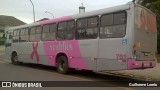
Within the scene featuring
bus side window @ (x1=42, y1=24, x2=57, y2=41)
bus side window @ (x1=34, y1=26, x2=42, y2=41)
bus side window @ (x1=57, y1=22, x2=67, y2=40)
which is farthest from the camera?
bus side window @ (x1=34, y1=26, x2=42, y2=41)

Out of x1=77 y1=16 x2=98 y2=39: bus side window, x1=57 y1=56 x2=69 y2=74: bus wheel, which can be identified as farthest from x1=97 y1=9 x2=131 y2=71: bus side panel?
x1=57 y1=56 x2=69 y2=74: bus wheel

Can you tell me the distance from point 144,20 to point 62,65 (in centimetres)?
558

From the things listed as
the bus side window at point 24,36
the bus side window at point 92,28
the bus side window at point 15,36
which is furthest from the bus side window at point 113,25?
the bus side window at point 15,36

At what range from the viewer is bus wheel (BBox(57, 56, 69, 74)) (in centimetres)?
1607

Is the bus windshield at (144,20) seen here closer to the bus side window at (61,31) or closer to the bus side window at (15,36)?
the bus side window at (61,31)

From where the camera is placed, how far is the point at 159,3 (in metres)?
29.9

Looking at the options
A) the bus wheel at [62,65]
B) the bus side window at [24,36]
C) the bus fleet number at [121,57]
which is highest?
the bus side window at [24,36]

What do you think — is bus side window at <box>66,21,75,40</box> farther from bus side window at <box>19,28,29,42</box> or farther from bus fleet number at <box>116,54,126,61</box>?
bus side window at <box>19,28,29,42</box>

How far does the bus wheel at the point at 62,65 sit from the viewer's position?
52.7ft

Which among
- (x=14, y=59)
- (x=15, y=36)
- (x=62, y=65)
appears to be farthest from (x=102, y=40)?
(x=14, y=59)

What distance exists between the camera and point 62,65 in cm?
1653

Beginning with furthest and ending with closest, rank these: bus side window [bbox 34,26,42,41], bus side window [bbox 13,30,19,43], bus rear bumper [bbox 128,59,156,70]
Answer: bus side window [bbox 13,30,19,43] < bus side window [bbox 34,26,42,41] < bus rear bumper [bbox 128,59,156,70]

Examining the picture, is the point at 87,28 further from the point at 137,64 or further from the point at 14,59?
the point at 14,59

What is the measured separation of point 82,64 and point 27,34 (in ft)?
22.5
